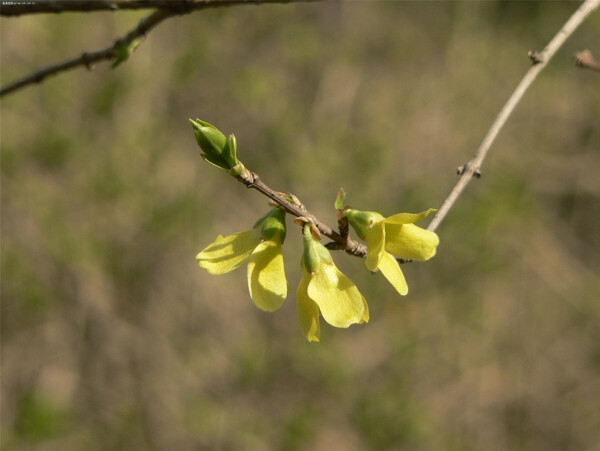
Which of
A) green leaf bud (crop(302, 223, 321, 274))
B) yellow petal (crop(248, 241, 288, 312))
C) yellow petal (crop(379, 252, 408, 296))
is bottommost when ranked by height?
yellow petal (crop(248, 241, 288, 312))

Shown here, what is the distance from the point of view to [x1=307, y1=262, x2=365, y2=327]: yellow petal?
582 millimetres

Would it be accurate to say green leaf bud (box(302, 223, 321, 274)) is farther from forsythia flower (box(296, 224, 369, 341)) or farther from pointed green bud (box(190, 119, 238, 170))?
pointed green bud (box(190, 119, 238, 170))

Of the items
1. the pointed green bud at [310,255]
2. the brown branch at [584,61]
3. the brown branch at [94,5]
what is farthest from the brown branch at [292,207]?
the brown branch at [584,61]

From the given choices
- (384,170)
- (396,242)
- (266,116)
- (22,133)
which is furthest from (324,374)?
(396,242)

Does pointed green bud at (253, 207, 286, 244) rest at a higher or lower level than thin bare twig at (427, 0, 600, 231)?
lower

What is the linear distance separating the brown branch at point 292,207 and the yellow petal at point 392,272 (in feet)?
0.15

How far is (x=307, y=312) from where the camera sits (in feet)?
2.02

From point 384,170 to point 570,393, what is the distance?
179 centimetres

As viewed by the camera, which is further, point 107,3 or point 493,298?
point 493,298

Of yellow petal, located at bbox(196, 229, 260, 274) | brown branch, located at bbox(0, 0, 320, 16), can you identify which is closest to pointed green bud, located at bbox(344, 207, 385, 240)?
yellow petal, located at bbox(196, 229, 260, 274)

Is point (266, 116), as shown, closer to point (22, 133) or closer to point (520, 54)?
point (22, 133)

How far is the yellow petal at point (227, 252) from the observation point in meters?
0.61

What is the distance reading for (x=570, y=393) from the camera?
309cm

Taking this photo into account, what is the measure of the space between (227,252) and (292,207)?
10 cm
